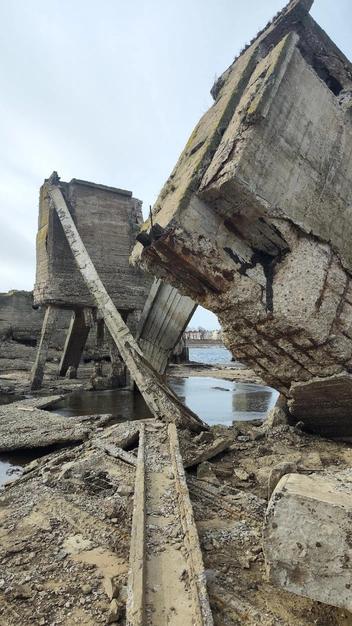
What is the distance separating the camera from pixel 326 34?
13.5ft

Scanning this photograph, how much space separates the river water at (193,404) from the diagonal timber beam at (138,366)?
0.93 metres

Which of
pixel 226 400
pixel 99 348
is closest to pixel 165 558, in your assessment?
pixel 226 400

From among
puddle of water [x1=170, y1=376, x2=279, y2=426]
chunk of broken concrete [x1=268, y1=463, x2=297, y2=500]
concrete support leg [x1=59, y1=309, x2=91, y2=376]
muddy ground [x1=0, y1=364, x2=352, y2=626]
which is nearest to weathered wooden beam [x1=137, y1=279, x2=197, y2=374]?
puddle of water [x1=170, y1=376, x2=279, y2=426]

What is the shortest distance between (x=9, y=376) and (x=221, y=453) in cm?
1021

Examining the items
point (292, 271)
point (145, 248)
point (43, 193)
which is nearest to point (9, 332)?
point (43, 193)

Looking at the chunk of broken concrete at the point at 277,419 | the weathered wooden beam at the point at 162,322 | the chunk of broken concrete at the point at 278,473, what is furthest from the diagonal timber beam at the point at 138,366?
the chunk of broken concrete at the point at 278,473

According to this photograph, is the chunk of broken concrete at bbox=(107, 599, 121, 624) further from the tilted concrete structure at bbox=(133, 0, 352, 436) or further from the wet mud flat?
the tilted concrete structure at bbox=(133, 0, 352, 436)

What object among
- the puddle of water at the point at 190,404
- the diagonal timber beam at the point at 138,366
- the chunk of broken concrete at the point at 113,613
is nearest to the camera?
the chunk of broken concrete at the point at 113,613

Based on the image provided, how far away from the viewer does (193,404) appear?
27.5ft

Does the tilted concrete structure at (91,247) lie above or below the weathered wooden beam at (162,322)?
above

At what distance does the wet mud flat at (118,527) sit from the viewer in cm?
173

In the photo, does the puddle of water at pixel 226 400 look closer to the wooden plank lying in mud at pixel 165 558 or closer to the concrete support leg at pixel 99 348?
the concrete support leg at pixel 99 348

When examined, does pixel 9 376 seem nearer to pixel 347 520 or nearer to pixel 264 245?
pixel 264 245

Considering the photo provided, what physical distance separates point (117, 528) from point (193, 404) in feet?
19.6
